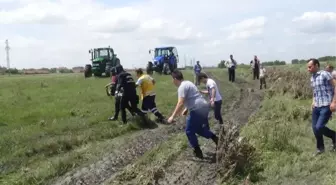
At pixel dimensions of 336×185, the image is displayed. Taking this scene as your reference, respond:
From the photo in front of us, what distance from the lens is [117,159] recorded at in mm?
9875

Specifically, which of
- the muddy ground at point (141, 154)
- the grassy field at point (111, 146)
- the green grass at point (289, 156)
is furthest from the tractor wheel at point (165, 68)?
the green grass at point (289, 156)

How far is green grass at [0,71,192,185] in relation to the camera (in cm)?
929

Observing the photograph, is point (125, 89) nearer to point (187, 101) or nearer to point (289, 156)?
point (187, 101)

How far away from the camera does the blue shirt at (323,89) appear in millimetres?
8906

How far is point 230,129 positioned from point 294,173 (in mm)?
1373

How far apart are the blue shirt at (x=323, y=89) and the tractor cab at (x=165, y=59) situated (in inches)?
1172

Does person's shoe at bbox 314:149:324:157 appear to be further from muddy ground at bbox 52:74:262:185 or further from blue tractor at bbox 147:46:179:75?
blue tractor at bbox 147:46:179:75

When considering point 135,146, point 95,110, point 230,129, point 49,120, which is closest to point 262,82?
point 95,110

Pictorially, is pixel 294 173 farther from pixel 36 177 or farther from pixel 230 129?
pixel 36 177

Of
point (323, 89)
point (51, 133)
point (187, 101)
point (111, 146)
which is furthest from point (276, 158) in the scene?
point (51, 133)

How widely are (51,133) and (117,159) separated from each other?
3422 mm

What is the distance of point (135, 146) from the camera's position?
36.4ft

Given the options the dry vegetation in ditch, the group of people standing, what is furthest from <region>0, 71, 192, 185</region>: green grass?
the dry vegetation in ditch

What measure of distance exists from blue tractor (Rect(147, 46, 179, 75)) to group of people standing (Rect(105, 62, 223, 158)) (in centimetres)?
2370
